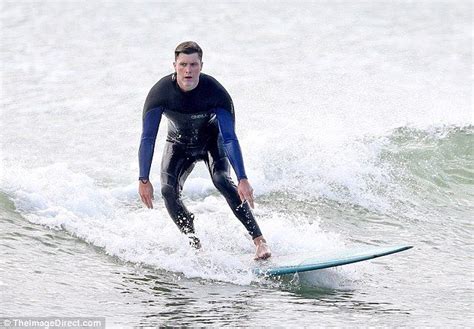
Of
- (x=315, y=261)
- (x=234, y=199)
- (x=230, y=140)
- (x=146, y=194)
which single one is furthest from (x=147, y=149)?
(x=315, y=261)

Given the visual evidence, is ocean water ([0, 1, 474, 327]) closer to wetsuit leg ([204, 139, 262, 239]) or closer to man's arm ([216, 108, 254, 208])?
wetsuit leg ([204, 139, 262, 239])

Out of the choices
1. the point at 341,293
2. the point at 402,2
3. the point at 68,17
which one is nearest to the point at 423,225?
the point at 341,293

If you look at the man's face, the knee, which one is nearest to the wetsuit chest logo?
the man's face

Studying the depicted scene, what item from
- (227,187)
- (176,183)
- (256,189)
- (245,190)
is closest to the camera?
(245,190)

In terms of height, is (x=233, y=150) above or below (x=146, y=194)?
above

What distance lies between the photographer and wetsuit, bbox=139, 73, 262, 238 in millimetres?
7516

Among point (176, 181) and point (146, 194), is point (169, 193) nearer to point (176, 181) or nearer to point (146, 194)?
point (176, 181)

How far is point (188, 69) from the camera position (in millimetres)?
7434

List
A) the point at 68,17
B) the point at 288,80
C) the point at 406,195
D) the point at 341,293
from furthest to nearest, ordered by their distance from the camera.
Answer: the point at 68,17 < the point at 288,80 < the point at 406,195 < the point at 341,293

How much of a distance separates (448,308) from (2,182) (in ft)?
15.7

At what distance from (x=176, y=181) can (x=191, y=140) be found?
0.35m

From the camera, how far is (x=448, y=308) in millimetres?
6906

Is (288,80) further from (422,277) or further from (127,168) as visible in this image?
(422,277)

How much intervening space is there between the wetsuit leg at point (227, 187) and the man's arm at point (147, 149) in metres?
0.58
